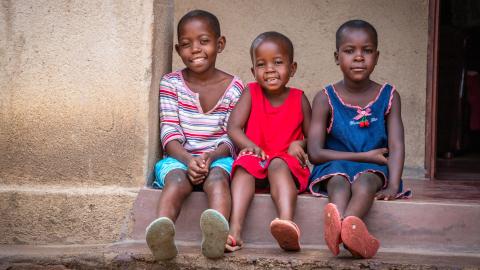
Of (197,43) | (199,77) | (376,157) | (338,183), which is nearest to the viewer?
(338,183)

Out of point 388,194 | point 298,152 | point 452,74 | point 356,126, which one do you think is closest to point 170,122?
point 298,152

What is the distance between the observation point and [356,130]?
161 inches

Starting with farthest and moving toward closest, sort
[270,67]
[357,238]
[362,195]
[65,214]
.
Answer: [270,67]
[65,214]
[362,195]
[357,238]

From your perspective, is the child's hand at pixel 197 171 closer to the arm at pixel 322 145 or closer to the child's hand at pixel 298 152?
the child's hand at pixel 298 152

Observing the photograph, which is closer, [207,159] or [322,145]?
[207,159]

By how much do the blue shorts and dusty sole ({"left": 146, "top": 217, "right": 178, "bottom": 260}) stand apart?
64 cm

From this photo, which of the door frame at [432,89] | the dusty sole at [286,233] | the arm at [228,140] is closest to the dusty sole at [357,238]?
the dusty sole at [286,233]

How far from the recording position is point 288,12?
614cm

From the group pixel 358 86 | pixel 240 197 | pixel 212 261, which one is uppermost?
pixel 358 86

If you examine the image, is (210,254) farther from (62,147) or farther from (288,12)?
(288,12)

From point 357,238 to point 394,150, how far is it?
83cm

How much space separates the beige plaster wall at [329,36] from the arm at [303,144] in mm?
1959

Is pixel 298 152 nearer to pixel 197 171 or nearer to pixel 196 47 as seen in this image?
pixel 197 171

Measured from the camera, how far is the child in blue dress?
390 cm
